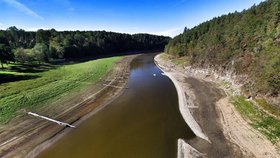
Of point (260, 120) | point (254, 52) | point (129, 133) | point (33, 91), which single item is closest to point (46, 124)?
point (129, 133)

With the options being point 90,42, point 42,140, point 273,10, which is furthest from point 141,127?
point 90,42

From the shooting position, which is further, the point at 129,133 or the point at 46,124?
the point at 46,124

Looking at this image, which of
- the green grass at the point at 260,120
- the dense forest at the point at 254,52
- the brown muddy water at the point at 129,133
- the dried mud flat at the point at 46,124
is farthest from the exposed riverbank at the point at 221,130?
the dried mud flat at the point at 46,124

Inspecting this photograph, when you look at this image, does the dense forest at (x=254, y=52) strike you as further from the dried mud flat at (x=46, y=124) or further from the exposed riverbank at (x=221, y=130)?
the dried mud flat at (x=46, y=124)

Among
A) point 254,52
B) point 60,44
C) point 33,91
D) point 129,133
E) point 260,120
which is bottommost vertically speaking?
point 129,133

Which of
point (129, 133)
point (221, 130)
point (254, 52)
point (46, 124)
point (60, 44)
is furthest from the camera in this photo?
point (60, 44)

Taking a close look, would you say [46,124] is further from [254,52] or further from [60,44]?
[60,44]

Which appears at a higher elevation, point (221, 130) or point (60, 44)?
point (60, 44)
